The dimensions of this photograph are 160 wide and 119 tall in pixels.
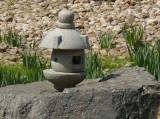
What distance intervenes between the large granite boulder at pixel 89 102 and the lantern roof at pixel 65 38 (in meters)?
0.32

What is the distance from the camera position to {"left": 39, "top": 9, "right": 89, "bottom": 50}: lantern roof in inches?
202

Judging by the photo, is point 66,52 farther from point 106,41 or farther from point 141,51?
point 106,41

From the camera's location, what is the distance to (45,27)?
380 inches

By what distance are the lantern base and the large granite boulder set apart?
0.07m

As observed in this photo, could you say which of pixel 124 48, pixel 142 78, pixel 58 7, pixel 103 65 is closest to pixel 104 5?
pixel 58 7

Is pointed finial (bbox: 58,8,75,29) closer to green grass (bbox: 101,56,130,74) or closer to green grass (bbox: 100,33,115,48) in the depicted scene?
green grass (bbox: 101,56,130,74)

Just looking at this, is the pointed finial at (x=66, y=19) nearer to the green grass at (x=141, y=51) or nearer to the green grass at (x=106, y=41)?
the green grass at (x=141, y=51)

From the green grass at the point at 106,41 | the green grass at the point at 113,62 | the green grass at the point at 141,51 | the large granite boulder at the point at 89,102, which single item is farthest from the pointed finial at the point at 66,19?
the green grass at the point at 106,41

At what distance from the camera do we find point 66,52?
5223mm

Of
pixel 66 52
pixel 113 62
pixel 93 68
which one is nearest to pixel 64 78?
pixel 66 52

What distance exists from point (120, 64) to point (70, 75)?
2770 mm

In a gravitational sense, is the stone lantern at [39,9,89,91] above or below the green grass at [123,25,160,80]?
above

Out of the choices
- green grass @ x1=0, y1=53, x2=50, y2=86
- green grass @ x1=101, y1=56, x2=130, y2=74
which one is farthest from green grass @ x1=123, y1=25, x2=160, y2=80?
green grass @ x1=0, y1=53, x2=50, y2=86

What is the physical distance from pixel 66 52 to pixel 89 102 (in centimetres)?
52
